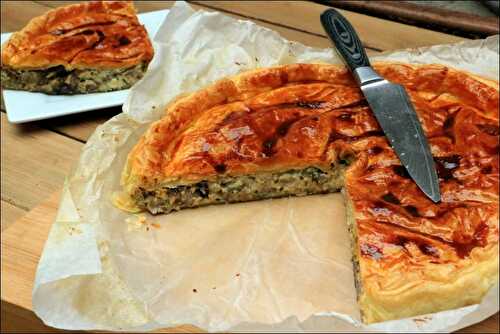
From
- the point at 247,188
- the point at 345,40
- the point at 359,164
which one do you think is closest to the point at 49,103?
the point at 247,188

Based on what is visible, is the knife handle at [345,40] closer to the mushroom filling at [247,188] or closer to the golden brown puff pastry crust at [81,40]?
the mushroom filling at [247,188]

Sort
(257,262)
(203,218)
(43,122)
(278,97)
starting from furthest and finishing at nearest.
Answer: (43,122) → (278,97) → (203,218) → (257,262)

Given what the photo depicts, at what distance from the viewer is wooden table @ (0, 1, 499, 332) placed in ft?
9.43

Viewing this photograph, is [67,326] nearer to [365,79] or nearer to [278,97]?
[278,97]

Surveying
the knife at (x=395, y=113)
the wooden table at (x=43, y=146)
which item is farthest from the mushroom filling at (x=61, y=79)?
the knife at (x=395, y=113)

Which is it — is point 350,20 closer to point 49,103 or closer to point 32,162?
point 49,103

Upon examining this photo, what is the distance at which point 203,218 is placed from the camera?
10.4 feet

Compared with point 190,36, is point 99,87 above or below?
below

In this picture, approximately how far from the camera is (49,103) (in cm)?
394

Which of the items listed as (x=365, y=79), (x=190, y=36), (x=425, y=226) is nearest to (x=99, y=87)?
(x=190, y=36)

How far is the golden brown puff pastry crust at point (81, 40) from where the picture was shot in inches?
159

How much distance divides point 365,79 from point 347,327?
137 centimetres

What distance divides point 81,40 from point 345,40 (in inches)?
61.9

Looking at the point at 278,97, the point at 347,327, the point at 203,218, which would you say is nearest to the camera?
the point at 347,327
